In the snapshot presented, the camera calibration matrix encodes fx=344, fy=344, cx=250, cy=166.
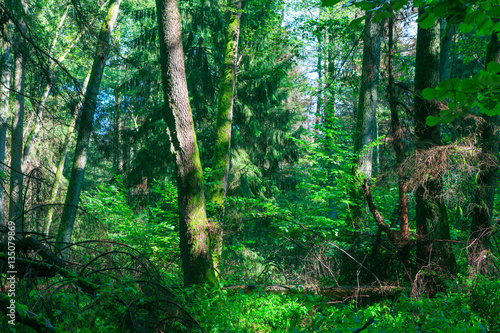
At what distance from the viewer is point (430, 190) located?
5.47 metres

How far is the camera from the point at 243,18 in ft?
38.5

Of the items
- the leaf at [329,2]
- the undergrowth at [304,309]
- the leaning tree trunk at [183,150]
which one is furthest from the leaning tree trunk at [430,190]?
the leaf at [329,2]

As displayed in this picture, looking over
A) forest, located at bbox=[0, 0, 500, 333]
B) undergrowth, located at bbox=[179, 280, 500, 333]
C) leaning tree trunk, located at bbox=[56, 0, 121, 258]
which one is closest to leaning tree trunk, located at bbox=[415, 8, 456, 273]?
forest, located at bbox=[0, 0, 500, 333]

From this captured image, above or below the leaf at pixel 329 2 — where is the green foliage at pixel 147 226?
below

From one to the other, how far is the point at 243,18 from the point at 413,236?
9.14 meters

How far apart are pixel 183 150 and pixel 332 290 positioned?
3.34 meters

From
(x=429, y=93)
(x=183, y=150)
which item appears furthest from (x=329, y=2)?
(x=183, y=150)

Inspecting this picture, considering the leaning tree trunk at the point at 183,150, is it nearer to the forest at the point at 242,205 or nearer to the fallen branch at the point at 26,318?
the forest at the point at 242,205

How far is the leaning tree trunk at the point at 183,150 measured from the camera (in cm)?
534

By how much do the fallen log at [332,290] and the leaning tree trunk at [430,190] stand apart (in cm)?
72

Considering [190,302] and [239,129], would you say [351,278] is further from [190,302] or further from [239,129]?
[239,129]

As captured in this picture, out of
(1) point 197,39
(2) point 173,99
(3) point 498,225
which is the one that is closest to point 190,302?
(2) point 173,99

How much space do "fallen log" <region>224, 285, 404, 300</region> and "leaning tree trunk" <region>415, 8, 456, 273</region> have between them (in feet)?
2.36

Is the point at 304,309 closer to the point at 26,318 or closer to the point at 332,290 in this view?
the point at 332,290
